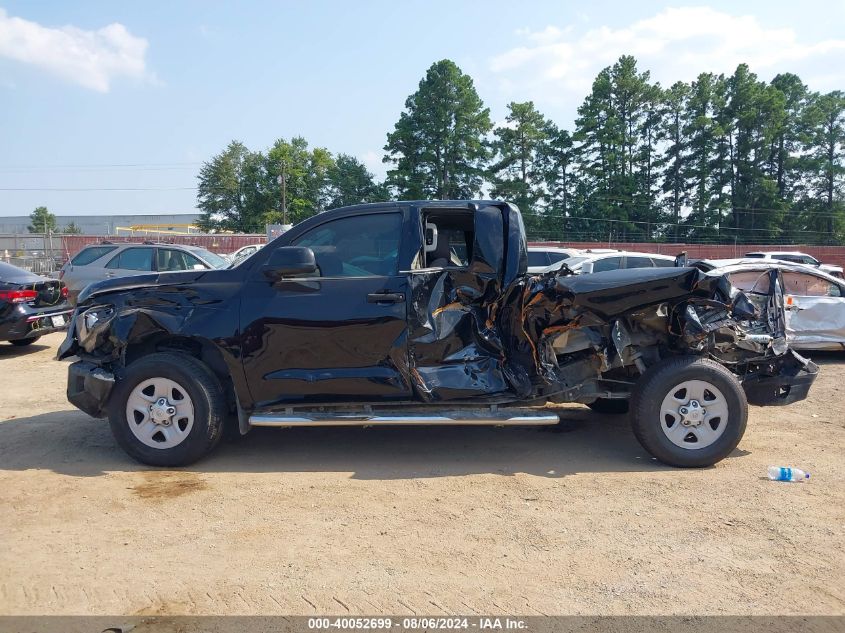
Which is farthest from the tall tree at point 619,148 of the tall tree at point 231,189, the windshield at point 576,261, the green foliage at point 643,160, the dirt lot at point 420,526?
the dirt lot at point 420,526

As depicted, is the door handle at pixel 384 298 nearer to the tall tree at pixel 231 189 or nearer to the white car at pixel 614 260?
the white car at pixel 614 260

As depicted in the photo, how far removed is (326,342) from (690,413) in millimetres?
2860

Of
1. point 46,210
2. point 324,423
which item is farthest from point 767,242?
point 46,210

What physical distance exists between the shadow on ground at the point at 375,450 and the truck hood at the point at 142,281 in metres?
1.36

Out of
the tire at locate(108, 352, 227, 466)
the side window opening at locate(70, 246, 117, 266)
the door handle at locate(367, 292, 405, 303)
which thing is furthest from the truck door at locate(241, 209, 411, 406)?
the side window opening at locate(70, 246, 117, 266)

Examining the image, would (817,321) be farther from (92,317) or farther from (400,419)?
(92,317)

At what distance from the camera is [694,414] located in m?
5.02

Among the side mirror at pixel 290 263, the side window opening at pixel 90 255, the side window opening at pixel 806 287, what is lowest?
the side window opening at pixel 806 287

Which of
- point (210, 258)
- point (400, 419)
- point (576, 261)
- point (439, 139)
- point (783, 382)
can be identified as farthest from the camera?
point (439, 139)

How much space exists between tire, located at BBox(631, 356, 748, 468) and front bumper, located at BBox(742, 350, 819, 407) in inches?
24.4

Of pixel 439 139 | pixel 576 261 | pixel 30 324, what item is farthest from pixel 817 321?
pixel 439 139

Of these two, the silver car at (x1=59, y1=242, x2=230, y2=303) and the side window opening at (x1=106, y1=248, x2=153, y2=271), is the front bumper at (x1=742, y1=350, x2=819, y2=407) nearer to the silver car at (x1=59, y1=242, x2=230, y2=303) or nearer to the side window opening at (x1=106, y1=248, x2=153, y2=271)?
the silver car at (x1=59, y1=242, x2=230, y2=303)

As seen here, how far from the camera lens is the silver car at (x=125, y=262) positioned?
1335cm

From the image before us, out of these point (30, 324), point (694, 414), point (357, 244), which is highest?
point (357, 244)
